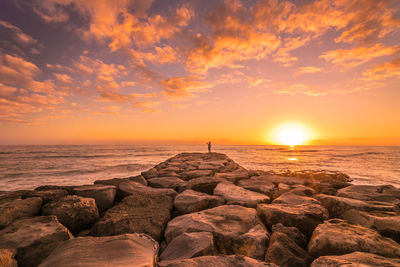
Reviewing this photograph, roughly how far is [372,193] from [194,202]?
10.8ft

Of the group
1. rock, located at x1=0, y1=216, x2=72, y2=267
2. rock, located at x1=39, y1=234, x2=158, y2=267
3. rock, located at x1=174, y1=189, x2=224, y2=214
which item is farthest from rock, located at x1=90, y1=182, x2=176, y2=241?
rock, located at x1=39, y1=234, x2=158, y2=267

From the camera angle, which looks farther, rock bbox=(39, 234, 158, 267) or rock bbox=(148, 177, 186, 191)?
rock bbox=(148, 177, 186, 191)

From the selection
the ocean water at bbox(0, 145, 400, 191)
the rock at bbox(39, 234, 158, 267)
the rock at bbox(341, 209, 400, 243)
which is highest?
the rock at bbox(39, 234, 158, 267)

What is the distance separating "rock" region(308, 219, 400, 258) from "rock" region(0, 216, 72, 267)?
230cm

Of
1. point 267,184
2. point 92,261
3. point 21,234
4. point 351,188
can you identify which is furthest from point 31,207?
point 351,188

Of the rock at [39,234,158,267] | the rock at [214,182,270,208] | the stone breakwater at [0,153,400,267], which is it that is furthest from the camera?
the rock at [214,182,270,208]

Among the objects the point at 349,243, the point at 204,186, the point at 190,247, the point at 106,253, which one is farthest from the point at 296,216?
the point at 106,253

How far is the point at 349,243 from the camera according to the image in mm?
1596

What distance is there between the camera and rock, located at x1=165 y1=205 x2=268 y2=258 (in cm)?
173

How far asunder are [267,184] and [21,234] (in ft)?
12.8

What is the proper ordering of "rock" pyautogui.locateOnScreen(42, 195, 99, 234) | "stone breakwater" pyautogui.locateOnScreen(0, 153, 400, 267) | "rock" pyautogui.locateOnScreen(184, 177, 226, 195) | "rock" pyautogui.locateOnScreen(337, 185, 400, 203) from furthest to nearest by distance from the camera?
"rock" pyautogui.locateOnScreen(184, 177, 226, 195) < "rock" pyautogui.locateOnScreen(337, 185, 400, 203) < "rock" pyautogui.locateOnScreen(42, 195, 99, 234) < "stone breakwater" pyautogui.locateOnScreen(0, 153, 400, 267)

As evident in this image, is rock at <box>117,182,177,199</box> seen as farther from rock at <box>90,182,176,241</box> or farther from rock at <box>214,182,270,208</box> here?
rock at <box>214,182,270,208</box>

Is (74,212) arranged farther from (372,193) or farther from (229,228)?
(372,193)

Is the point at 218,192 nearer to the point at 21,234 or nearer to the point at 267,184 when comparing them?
the point at 267,184
